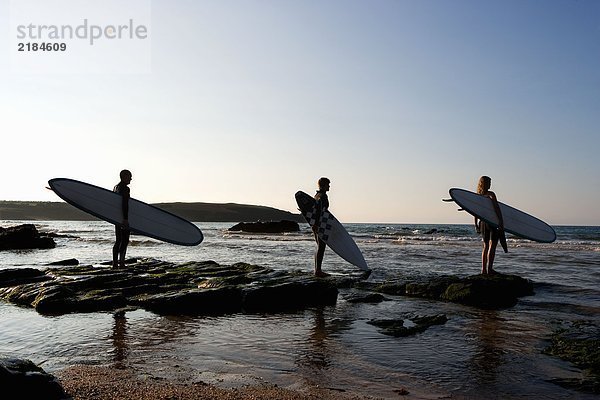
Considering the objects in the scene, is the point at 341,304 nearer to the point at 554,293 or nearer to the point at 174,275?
the point at 174,275

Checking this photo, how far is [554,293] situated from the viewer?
9.52 metres

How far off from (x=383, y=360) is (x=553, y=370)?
158 cm

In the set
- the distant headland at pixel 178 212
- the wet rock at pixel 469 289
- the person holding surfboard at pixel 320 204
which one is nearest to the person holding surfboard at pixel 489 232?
the wet rock at pixel 469 289

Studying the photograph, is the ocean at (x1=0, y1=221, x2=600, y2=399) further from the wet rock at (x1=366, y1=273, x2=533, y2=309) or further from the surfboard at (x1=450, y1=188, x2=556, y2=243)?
the surfboard at (x1=450, y1=188, x2=556, y2=243)

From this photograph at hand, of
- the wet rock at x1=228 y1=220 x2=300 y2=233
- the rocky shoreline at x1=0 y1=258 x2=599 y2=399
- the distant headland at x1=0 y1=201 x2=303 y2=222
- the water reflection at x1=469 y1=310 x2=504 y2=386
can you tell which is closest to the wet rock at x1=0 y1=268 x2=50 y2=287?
the rocky shoreline at x1=0 y1=258 x2=599 y2=399

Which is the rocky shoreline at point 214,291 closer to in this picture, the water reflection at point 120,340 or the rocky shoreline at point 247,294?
the rocky shoreline at point 247,294

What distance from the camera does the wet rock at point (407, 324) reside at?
602 cm

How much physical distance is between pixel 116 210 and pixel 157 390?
7.20 m

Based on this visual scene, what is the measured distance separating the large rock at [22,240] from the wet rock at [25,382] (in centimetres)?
2092

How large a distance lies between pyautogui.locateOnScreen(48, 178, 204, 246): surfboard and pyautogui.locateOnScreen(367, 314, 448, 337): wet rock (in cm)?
572

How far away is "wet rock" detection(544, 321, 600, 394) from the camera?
13.9 ft

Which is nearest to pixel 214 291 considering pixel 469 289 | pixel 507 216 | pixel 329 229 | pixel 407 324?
pixel 407 324

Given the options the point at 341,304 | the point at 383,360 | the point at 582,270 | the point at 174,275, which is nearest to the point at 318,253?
the point at 341,304

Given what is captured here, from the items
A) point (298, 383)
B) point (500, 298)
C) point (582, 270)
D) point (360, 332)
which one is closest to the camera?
point (298, 383)
